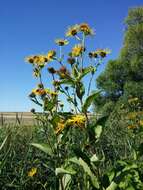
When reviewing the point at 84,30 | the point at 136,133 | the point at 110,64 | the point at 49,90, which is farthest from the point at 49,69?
the point at 110,64

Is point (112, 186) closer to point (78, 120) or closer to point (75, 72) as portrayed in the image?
point (78, 120)

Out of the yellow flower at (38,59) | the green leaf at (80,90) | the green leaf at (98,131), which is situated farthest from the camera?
the yellow flower at (38,59)

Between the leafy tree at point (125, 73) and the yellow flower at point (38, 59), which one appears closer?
the yellow flower at point (38, 59)

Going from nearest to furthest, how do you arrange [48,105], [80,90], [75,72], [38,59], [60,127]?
[80,90] < [75,72] < [60,127] < [48,105] < [38,59]

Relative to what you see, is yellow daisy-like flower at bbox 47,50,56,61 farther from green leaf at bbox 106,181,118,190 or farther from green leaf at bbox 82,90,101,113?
green leaf at bbox 106,181,118,190

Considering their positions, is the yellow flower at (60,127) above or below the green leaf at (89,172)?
above

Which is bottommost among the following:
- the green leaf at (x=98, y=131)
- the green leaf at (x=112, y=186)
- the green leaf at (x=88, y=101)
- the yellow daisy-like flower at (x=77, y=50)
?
the green leaf at (x=112, y=186)

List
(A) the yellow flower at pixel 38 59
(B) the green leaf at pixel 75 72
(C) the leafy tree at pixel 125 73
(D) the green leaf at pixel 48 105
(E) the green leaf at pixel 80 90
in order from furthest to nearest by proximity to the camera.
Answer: (C) the leafy tree at pixel 125 73, (A) the yellow flower at pixel 38 59, (D) the green leaf at pixel 48 105, (B) the green leaf at pixel 75 72, (E) the green leaf at pixel 80 90

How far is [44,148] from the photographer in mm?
4938

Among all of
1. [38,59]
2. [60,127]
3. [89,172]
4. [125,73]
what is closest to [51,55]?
[38,59]

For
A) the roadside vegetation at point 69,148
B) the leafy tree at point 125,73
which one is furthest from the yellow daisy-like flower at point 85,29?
the leafy tree at point 125,73

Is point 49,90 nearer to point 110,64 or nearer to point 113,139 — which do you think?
point 113,139

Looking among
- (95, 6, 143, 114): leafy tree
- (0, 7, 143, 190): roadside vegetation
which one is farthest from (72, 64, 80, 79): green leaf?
(95, 6, 143, 114): leafy tree

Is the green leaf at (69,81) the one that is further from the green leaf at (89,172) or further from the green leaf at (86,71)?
the green leaf at (89,172)
